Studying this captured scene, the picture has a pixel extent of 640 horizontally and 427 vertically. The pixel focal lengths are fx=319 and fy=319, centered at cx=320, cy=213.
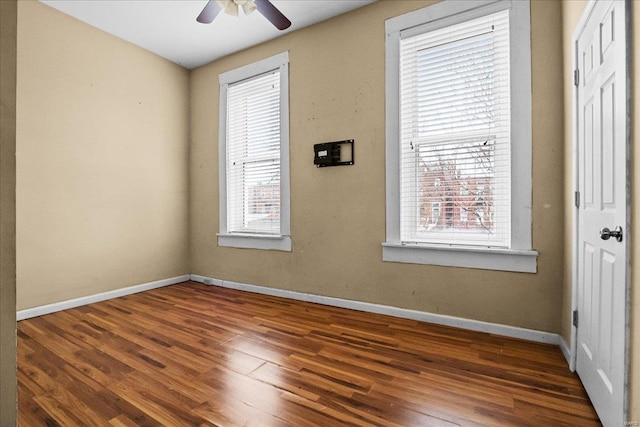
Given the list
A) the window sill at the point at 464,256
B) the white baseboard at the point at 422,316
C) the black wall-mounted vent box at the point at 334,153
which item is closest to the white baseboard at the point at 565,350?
the white baseboard at the point at 422,316

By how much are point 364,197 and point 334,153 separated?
1.84 feet

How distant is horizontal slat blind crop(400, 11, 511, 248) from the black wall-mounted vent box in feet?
1.77

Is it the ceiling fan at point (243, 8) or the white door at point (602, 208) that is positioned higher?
the ceiling fan at point (243, 8)

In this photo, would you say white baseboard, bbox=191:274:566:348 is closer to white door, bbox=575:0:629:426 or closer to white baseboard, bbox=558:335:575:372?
white baseboard, bbox=558:335:575:372

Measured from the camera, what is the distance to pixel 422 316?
2.84 metres

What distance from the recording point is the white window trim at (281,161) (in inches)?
144

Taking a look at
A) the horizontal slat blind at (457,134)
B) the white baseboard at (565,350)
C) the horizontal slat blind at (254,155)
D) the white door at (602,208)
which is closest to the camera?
the white door at (602,208)

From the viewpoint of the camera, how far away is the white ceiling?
3.12 meters

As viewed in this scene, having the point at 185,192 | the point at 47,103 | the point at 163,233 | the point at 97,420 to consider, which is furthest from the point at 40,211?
the point at 97,420

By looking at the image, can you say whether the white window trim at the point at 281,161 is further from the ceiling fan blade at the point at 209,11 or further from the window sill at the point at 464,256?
the window sill at the point at 464,256

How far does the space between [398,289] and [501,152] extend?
57.6 inches

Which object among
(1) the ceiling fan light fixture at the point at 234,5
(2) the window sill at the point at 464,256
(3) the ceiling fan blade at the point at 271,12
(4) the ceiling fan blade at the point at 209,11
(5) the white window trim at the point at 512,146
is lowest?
(2) the window sill at the point at 464,256

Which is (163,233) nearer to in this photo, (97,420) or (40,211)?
(40,211)

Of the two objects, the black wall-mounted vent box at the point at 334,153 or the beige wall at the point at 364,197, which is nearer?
the beige wall at the point at 364,197
